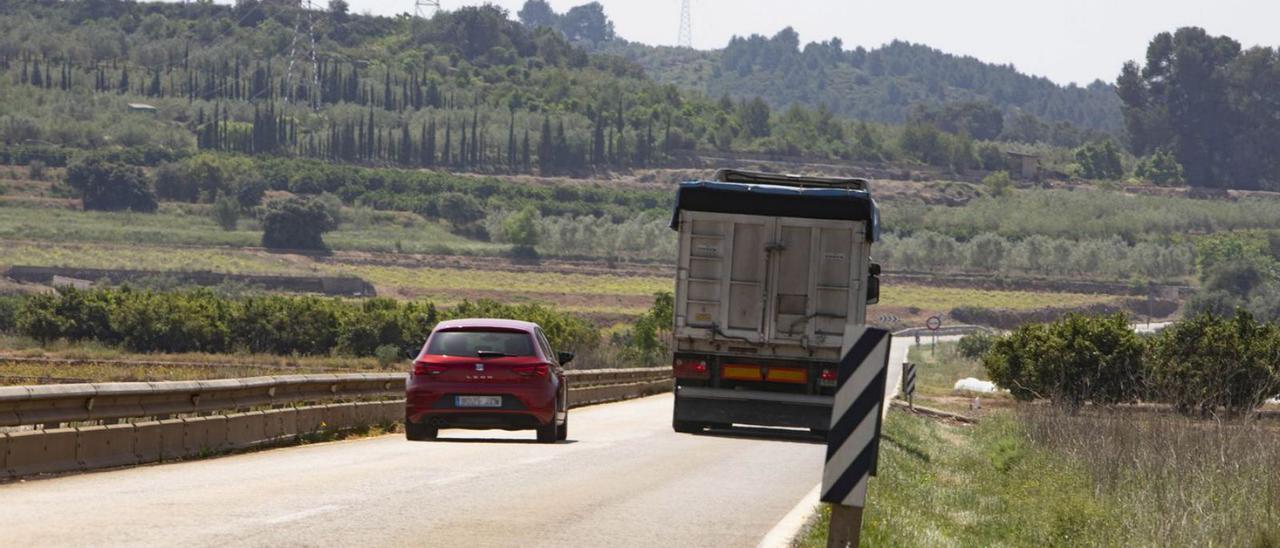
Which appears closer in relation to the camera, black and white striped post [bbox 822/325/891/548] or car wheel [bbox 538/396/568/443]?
black and white striped post [bbox 822/325/891/548]

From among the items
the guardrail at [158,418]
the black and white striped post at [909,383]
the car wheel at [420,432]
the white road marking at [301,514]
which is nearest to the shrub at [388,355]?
the black and white striped post at [909,383]

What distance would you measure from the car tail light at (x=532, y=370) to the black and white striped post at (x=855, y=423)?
40.2ft

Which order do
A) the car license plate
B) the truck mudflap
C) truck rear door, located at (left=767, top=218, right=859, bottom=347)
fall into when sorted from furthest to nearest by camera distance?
the truck mudflap → truck rear door, located at (left=767, top=218, right=859, bottom=347) → the car license plate

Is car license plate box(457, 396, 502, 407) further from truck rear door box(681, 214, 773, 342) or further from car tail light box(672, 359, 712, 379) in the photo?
truck rear door box(681, 214, 773, 342)

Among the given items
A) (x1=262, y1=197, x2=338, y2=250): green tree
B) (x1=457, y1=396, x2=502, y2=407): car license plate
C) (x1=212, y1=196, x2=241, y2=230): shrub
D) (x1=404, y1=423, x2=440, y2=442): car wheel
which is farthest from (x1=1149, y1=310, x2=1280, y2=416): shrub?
(x1=212, y1=196, x2=241, y2=230): shrub

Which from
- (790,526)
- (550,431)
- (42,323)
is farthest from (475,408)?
(42,323)

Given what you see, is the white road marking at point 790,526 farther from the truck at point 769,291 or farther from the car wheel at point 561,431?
the car wheel at point 561,431

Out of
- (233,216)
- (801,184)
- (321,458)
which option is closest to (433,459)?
(321,458)

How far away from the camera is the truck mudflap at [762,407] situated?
25656 millimetres

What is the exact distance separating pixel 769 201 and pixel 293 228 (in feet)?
517

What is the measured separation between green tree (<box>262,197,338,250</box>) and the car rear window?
156 metres

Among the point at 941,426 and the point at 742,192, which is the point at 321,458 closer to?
the point at 742,192

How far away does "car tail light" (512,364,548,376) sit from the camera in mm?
24109

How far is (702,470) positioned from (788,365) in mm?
3127
